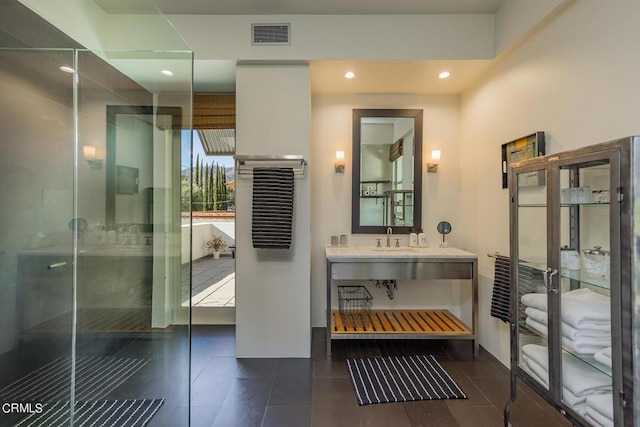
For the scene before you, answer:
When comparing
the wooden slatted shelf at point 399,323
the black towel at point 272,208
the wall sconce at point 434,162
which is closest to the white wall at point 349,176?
the wall sconce at point 434,162

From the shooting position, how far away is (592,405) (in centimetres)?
123

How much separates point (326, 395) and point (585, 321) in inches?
62.5

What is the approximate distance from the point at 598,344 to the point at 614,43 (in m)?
1.51

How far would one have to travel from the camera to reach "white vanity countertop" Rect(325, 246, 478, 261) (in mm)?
2543

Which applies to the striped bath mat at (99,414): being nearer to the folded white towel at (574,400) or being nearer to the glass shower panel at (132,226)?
the glass shower panel at (132,226)

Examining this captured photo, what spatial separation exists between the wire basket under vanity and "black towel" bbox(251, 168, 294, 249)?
104 cm

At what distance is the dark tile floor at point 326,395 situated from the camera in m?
1.81

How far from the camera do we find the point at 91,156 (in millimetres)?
2344

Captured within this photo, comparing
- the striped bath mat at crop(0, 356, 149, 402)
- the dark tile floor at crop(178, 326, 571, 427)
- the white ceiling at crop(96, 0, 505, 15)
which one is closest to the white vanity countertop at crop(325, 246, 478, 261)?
the dark tile floor at crop(178, 326, 571, 427)

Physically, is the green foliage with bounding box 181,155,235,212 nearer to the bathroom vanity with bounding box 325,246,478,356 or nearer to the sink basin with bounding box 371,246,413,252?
the bathroom vanity with bounding box 325,246,478,356

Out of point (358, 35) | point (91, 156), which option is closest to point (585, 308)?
point (358, 35)

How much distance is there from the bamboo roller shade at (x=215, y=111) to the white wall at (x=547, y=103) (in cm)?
248

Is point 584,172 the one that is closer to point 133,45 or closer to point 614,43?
point 614,43

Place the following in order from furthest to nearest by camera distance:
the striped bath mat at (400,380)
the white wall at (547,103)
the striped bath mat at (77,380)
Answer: the striped bath mat at (400,380), the striped bath mat at (77,380), the white wall at (547,103)
